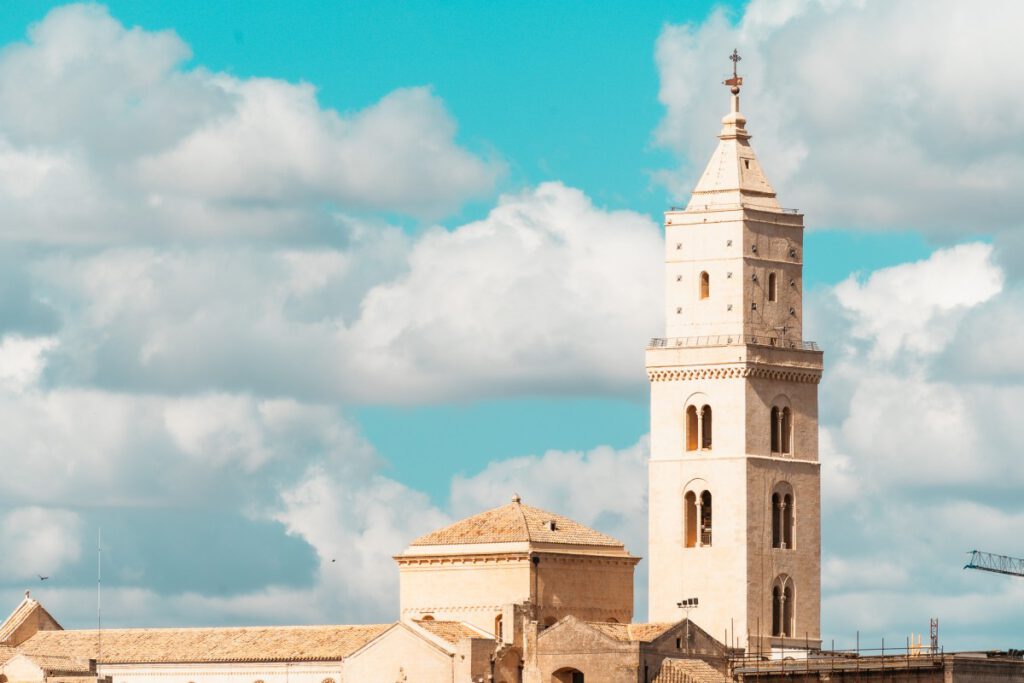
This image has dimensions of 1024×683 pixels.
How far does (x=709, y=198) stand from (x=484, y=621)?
20561 mm

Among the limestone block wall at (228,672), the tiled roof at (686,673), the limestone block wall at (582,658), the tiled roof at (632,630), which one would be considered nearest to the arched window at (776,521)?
the tiled roof at (632,630)

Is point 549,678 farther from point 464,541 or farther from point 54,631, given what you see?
point 54,631

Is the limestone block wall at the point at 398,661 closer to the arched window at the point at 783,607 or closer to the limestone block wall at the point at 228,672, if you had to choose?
the limestone block wall at the point at 228,672

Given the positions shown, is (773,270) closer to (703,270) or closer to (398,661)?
(703,270)

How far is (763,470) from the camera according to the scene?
11825 cm

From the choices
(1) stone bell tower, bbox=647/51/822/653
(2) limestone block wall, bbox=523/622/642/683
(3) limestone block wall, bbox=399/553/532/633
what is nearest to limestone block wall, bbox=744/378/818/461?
(1) stone bell tower, bbox=647/51/822/653

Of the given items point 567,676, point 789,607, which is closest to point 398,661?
point 567,676

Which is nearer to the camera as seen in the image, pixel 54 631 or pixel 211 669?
pixel 211 669

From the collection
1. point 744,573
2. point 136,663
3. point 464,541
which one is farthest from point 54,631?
point 744,573

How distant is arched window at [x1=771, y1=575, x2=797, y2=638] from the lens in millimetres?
118000

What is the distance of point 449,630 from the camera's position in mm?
111750

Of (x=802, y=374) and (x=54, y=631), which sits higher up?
(x=802, y=374)

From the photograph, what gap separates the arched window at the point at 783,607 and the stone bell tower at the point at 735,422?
0.08 meters

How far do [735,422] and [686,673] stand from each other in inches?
554
